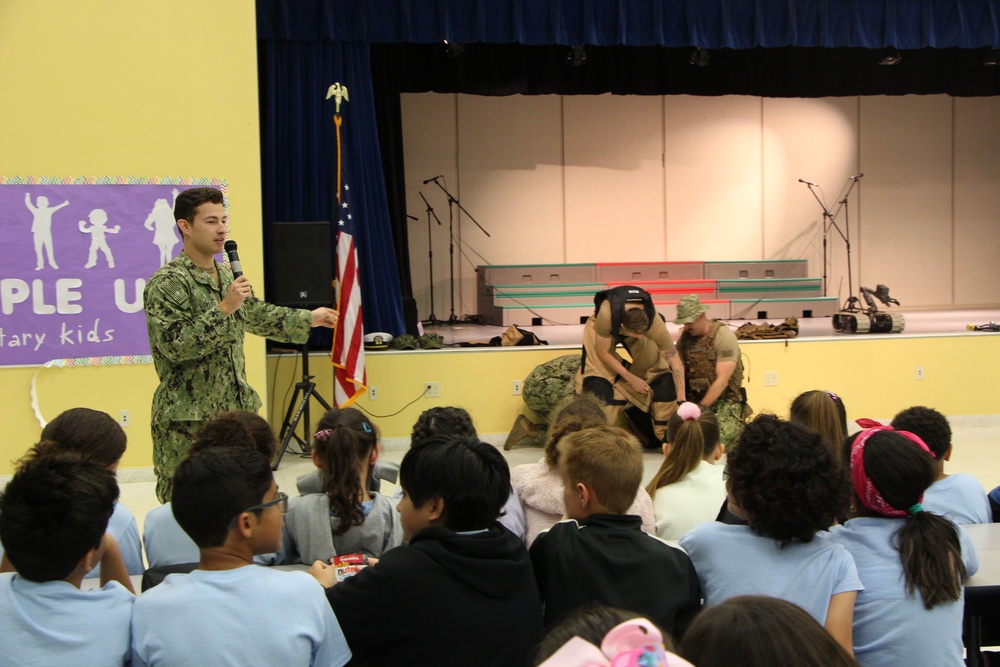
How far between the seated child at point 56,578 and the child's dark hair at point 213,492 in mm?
132

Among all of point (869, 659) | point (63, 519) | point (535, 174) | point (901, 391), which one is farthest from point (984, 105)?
point (63, 519)

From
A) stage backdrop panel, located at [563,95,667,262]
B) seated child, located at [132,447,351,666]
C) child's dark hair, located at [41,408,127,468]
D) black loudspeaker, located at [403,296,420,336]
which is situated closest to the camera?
seated child, located at [132,447,351,666]

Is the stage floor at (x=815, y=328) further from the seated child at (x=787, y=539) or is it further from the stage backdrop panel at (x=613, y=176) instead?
the seated child at (x=787, y=539)

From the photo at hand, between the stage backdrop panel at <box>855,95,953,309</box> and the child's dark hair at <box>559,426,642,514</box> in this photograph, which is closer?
the child's dark hair at <box>559,426,642,514</box>

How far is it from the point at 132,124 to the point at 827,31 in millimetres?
4776

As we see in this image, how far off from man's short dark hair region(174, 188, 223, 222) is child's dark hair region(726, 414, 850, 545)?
67.7 inches

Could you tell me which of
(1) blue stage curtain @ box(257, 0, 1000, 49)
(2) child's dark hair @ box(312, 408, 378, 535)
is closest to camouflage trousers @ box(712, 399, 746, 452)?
(1) blue stage curtain @ box(257, 0, 1000, 49)

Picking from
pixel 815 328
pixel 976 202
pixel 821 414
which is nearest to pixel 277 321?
pixel 821 414

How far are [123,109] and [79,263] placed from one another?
88cm

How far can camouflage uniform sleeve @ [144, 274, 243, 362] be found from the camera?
273 centimetres

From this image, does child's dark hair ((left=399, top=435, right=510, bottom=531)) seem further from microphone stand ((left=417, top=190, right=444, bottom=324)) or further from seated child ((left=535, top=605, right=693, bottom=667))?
microphone stand ((left=417, top=190, right=444, bottom=324))

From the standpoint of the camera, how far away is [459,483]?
1.69m

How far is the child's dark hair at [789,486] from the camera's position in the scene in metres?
1.78

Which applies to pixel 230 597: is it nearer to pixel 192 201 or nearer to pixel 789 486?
pixel 789 486
